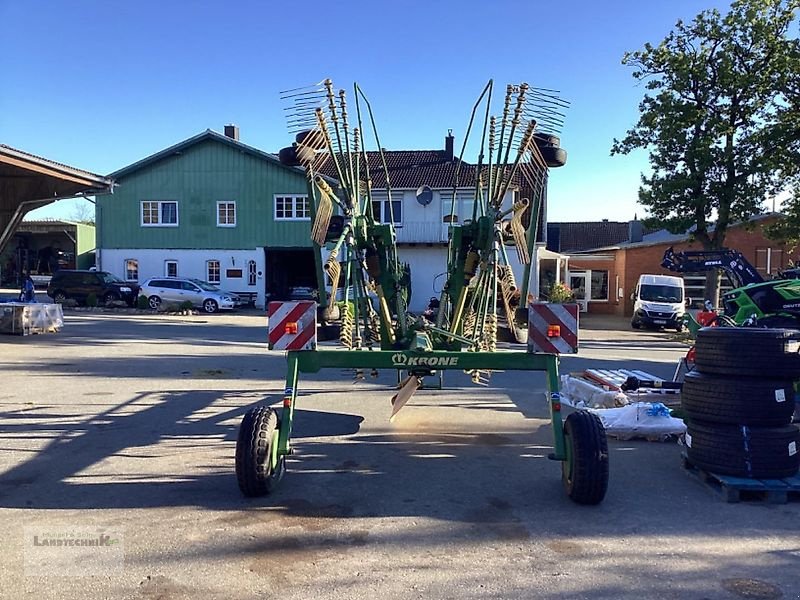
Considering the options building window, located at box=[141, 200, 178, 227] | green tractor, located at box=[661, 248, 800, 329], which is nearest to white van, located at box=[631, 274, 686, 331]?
green tractor, located at box=[661, 248, 800, 329]

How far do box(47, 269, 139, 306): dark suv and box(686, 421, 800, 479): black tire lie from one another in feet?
97.3

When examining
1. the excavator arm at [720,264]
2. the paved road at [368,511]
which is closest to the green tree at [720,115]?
the excavator arm at [720,264]

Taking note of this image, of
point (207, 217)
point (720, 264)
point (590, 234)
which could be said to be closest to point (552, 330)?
point (720, 264)

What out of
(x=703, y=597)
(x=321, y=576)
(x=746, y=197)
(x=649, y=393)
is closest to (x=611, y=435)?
(x=649, y=393)

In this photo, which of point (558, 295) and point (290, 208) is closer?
point (558, 295)

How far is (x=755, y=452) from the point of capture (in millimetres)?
5801

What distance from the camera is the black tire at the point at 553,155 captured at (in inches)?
259

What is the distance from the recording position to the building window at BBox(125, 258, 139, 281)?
36.7 meters

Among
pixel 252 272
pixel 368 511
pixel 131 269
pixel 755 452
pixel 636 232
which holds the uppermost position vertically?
pixel 636 232

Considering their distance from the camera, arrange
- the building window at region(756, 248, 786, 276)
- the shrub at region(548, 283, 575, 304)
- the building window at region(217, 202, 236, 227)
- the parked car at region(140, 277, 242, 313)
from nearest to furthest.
Result: the shrub at region(548, 283, 575, 304), the parked car at region(140, 277, 242, 313), the building window at region(756, 248, 786, 276), the building window at region(217, 202, 236, 227)

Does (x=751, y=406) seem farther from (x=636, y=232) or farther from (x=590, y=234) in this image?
(x=590, y=234)

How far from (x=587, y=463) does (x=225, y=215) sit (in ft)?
107

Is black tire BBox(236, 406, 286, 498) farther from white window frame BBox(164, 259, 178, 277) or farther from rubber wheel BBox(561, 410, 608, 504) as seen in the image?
white window frame BBox(164, 259, 178, 277)

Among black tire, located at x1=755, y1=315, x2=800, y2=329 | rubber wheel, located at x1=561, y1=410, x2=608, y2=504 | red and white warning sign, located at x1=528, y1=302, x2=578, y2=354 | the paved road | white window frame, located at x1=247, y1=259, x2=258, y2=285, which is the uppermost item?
white window frame, located at x1=247, y1=259, x2=258, y2=285
